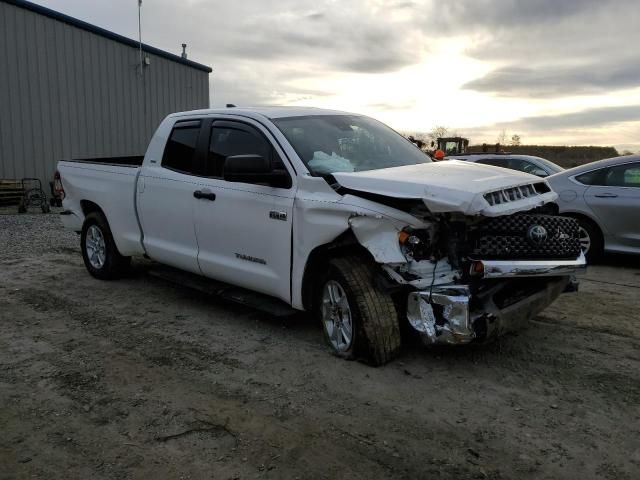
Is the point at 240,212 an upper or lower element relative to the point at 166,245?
upper

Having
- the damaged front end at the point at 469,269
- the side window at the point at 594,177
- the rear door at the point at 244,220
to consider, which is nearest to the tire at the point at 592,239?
the side window at the point at 594,177

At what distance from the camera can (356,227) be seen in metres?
4.00

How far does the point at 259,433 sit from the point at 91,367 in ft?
5.55

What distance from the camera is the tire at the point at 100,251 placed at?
6750 millimetres

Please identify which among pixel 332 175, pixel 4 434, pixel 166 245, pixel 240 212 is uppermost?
pixel 332 175

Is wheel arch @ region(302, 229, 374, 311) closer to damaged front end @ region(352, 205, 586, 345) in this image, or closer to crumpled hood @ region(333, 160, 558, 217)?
damaged front end @ region(352, 205, 586, 345)

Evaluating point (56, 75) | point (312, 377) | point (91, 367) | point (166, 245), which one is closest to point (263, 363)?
point (312, 377)

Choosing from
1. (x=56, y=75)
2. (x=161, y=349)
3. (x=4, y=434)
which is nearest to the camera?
(x=4, y=434)

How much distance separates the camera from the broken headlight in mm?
3820

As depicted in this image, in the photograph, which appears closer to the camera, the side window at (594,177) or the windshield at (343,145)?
the windshield at (343,145)

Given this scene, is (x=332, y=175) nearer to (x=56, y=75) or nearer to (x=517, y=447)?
(x=517, y=447)

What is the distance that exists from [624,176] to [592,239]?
3.00 ft

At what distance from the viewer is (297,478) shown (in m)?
2.82

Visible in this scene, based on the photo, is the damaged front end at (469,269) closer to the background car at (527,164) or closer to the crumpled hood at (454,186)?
the crumpled hood at (454,186)
